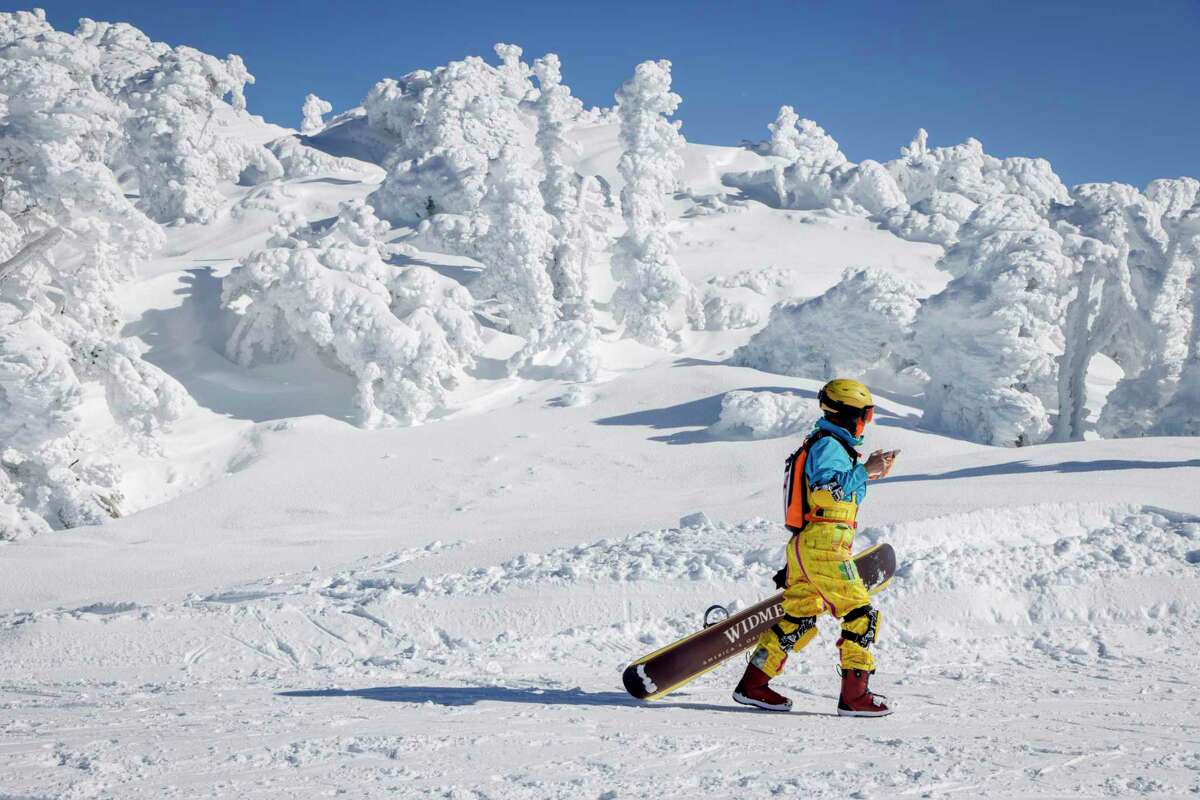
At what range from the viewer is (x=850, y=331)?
26.2m

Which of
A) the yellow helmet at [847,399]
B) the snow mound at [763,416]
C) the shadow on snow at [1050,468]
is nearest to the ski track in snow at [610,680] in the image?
the yellow helmet at [847,399]

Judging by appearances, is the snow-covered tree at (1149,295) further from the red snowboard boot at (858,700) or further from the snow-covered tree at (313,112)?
the snow-covered tree at (313,112)

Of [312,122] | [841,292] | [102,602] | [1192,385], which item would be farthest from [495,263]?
[312,122]

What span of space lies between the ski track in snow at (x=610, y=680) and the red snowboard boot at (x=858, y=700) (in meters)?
0.20

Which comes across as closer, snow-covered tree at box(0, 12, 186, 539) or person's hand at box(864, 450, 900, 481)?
person's hand at box(864, 450, 900, 481)

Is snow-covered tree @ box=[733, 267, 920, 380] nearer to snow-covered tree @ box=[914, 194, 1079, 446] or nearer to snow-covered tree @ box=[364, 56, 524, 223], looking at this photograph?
snow-covered tree @ box=[914, 194, 1079, 446]

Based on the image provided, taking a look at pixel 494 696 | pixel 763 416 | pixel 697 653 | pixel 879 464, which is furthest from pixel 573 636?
pixel 763 416

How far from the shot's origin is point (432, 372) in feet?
76.1

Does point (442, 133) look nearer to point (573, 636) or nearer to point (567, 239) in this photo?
point (567, 239)

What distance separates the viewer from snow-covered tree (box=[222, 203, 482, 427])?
22.9m

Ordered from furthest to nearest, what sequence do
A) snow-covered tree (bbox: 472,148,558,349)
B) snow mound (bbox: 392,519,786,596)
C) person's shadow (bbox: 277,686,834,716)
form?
snow-covered tree (bbox: 472,148,558,349) → snow mound (bbox: 392,519,786,596) → person's shadow (bbox: 277,686,834,716)

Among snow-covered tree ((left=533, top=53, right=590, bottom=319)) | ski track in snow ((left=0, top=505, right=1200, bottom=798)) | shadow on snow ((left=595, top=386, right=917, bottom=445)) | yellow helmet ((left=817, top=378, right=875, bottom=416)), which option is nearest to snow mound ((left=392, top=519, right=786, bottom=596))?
ski track in snow ((left=0, top=505, right=1200, bottom=798))

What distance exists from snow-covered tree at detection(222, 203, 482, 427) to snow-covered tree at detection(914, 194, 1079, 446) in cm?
1309

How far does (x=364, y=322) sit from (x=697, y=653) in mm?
19651
